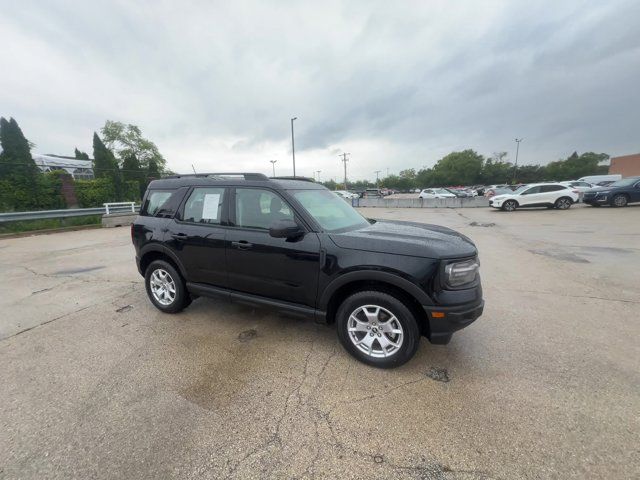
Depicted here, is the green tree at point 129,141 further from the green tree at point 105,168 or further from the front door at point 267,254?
the front door at point 267,254

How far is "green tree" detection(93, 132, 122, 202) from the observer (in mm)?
18109

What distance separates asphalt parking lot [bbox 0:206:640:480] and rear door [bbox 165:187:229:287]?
707 millimetres

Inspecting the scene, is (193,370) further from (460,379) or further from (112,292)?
(112,292)

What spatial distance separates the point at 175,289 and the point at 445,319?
130 inches

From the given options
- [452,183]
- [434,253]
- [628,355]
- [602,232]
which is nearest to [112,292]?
[434,253]

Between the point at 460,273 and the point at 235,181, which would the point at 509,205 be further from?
the point at 235,181

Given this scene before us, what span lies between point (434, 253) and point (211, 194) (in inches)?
105

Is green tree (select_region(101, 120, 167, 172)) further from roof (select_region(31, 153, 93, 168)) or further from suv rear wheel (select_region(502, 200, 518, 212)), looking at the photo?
suv rear wheel (select_region(502, 200, 518, 212))

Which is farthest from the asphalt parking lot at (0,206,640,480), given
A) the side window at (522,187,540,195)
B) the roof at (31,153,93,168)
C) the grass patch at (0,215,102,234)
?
the roof at (31,153,93,168)

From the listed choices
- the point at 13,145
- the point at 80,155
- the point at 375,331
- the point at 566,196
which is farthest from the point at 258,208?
the point at 80,155

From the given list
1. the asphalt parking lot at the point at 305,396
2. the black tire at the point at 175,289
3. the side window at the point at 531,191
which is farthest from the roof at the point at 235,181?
the side window at the point at 531,191

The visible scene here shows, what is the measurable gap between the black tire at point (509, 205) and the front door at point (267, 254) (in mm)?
19054

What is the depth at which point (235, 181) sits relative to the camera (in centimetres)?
338

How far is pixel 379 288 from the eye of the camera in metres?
2.65
